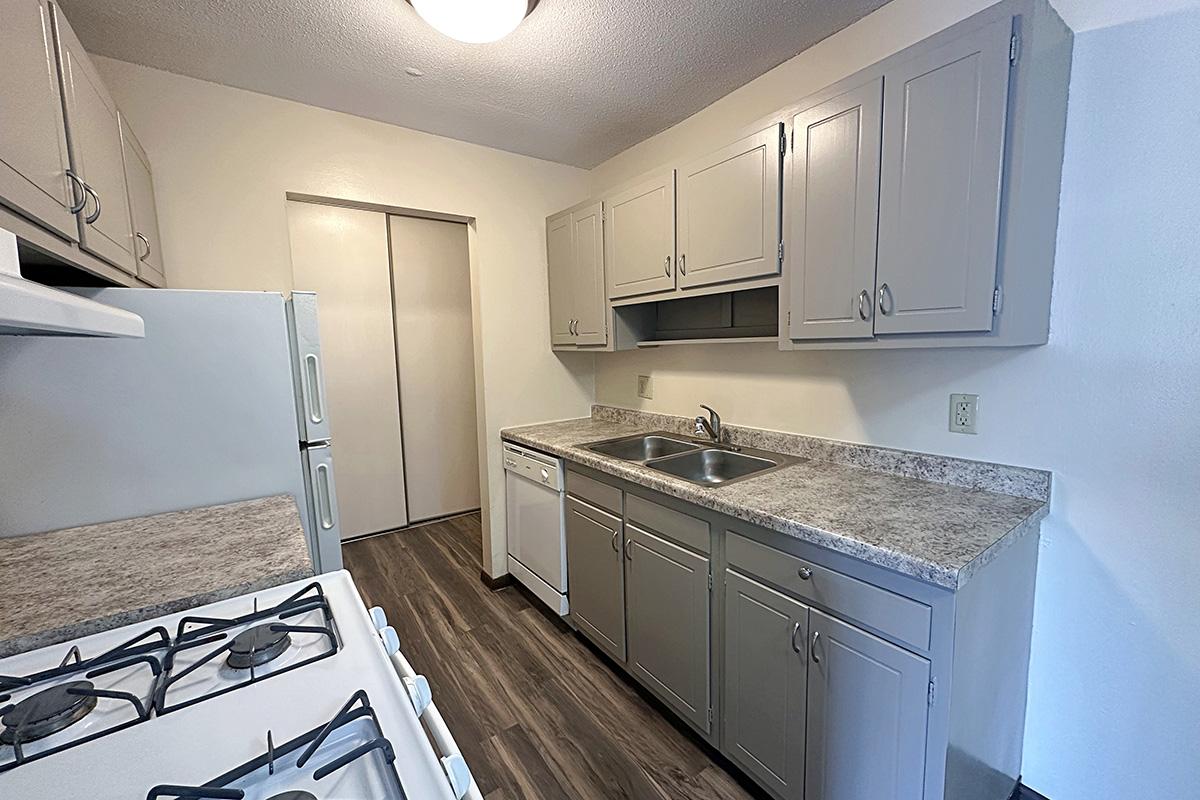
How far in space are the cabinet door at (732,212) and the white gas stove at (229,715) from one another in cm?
158

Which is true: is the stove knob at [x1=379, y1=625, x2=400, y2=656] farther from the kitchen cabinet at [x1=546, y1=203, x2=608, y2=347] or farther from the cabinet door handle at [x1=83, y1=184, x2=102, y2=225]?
the kitchen cabinet at [x1=546, y1=203, x2=608, y2=347]

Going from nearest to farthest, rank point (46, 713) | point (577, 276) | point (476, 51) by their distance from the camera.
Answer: point (46, 713) → point (476, 51) → point (577, 276)

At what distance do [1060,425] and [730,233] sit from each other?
115 centimetres

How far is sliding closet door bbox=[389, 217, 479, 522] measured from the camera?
11.8 feet

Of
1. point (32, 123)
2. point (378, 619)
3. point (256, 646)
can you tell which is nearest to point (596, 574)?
point (378, 619)

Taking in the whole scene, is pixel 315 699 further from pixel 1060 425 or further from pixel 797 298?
pixel 1060 425

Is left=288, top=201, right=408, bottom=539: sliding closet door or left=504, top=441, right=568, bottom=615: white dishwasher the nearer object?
left=504, top=441, right=568, bottom=615: white dishwasher

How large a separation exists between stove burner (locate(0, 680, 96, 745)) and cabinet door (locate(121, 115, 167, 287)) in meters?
1.41

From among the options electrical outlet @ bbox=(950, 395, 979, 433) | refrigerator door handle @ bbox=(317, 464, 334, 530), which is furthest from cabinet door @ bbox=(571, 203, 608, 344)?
electrical outlet @ bbox=(950, 395, 979, 433)

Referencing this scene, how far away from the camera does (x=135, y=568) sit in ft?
3.72

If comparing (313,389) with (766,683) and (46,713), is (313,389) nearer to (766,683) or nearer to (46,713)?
(46,713)

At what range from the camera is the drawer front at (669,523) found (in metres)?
1.57

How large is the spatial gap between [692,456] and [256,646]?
1684mm

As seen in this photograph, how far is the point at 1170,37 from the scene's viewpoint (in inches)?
44.1
